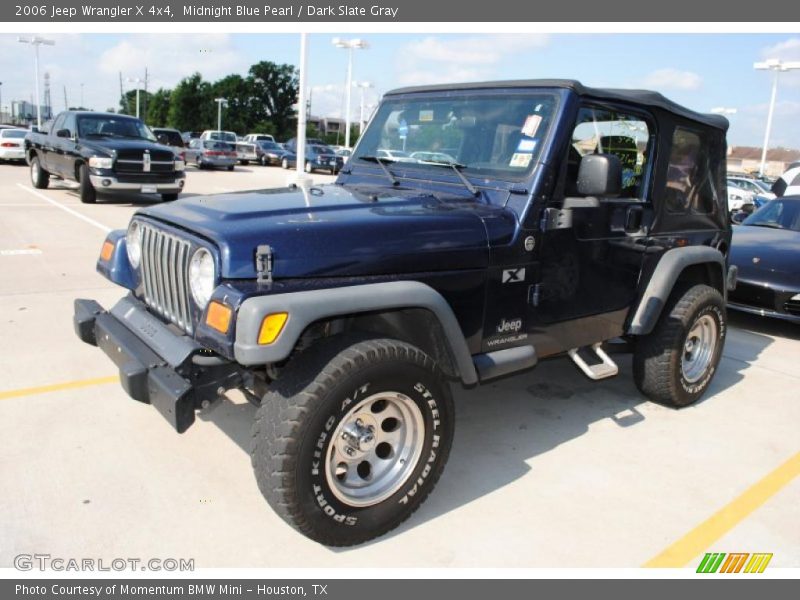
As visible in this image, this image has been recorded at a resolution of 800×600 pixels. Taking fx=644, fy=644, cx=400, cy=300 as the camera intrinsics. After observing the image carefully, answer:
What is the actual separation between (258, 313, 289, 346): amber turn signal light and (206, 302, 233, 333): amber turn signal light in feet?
0.51

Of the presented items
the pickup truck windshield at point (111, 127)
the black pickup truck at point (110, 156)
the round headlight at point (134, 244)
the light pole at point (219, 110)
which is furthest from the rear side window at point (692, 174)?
the light pole at point (219, 110)

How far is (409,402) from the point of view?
2.87 meters

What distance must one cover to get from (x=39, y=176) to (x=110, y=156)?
4.63m

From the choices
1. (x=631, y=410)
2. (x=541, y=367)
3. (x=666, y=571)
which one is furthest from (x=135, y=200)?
(x=666, y=571)

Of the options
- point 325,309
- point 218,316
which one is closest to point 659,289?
point 325,309

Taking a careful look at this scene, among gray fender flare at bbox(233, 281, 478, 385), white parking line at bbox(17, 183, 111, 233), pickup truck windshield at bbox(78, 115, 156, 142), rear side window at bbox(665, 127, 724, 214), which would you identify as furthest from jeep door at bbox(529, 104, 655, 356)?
pickup truck windshield at bbox(78, 115, 156, 142)

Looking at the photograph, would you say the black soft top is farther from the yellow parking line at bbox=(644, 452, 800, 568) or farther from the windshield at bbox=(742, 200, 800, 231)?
the windshield at bbox=(742, 200, 800, 231)

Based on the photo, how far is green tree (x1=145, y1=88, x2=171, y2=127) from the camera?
243 feet

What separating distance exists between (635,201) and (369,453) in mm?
2370

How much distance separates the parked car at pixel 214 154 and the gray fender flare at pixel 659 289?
88.8 feet

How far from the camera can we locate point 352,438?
282cm

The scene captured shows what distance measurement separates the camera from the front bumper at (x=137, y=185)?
12469mm

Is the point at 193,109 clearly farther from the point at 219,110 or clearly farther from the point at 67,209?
the point at 67,209

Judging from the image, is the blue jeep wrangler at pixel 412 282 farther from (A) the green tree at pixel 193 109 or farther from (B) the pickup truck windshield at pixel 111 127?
(A) the green tree at pixel 193 109
